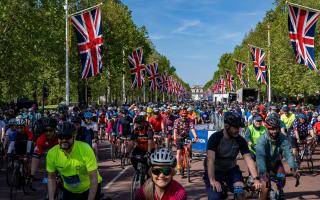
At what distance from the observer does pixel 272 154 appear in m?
6.95

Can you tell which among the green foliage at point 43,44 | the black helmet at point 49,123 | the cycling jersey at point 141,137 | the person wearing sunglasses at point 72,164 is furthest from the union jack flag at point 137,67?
the person wearing sunglasses at point 72,164

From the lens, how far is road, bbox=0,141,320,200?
10.2m

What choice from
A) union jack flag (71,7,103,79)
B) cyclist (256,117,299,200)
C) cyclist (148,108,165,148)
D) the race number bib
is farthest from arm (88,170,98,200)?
union jack flag (71,7,103,79)

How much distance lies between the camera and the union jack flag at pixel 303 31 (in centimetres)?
1702

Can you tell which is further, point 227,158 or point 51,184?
point 227,158

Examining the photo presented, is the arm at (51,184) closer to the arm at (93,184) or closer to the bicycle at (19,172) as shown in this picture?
the arm at (93,184)

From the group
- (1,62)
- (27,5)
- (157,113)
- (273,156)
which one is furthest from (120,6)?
(273,156)

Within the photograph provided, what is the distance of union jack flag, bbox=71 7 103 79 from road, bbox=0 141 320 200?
24.5 feet

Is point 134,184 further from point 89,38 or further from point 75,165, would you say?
point 89,38

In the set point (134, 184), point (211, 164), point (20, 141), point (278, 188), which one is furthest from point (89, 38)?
point (211, 164)

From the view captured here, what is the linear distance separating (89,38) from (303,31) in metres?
10.0

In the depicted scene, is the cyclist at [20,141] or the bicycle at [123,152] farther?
the bicycle at [123,152]

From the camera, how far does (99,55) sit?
22125 millimetres

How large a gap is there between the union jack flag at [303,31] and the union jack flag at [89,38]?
9225 millimetres
